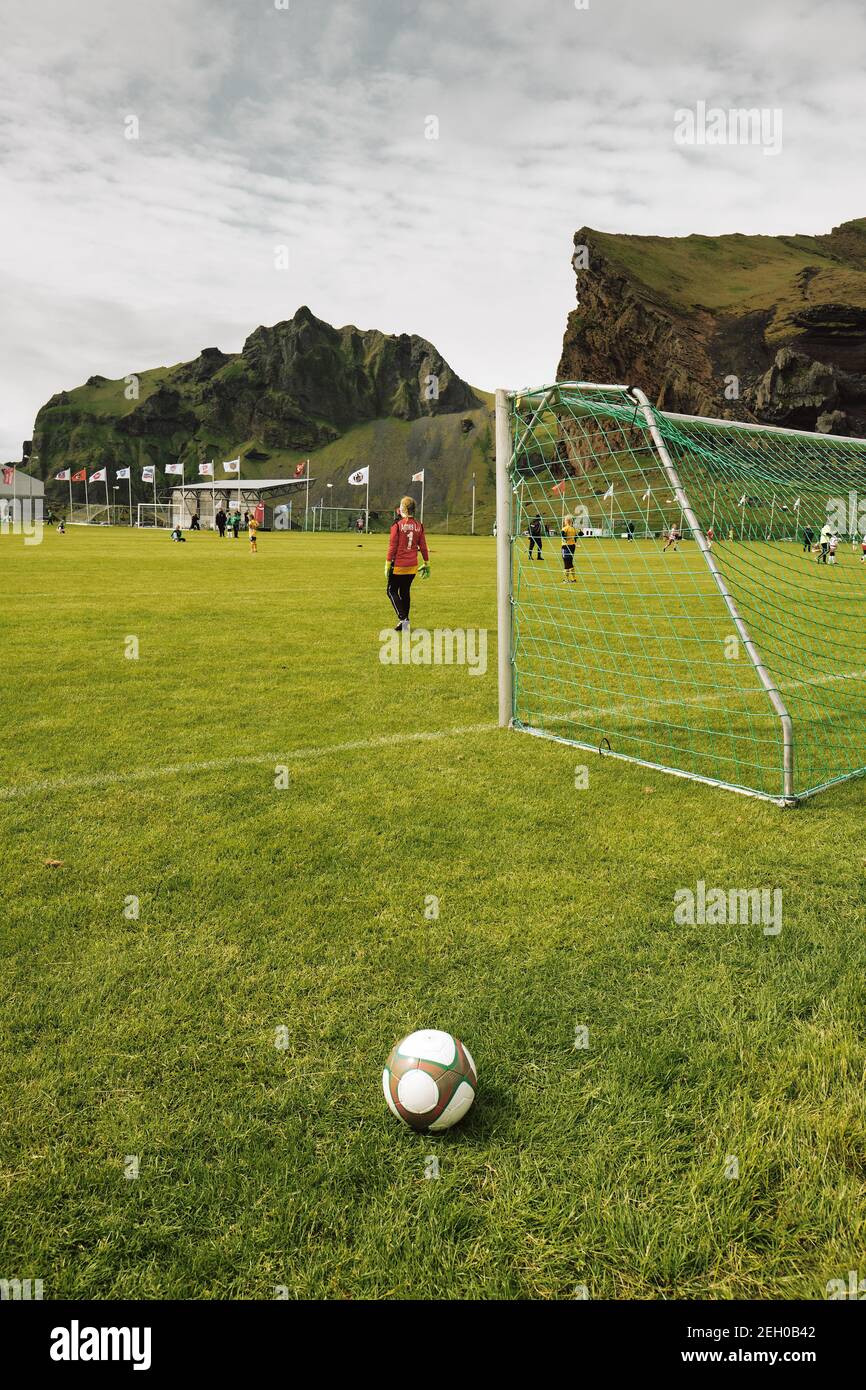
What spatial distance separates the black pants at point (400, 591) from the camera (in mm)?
12027

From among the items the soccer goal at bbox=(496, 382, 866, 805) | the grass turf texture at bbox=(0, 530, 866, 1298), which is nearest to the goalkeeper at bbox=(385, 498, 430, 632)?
the soccer goal at bbox=(496, 382, 866, 805)

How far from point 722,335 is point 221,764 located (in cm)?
14342

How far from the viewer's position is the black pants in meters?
12.0

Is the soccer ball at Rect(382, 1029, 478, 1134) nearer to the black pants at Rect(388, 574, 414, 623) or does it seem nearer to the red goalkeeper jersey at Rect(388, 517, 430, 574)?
the red goalkeeper jersey at Rect(388, 517, 430, 574)

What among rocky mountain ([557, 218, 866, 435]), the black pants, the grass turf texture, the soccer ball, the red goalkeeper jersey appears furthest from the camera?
rocky mountain ([557, 218, 866, 435])

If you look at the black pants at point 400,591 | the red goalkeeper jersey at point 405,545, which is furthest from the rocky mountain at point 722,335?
the red goalkeeper jersey at point 405,545

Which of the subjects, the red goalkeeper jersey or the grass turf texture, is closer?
the grass turf texture

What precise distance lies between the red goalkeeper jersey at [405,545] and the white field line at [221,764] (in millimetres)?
4880

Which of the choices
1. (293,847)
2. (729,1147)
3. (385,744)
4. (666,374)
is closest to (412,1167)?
(729,1147)

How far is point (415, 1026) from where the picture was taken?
304cm

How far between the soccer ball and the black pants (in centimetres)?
977
